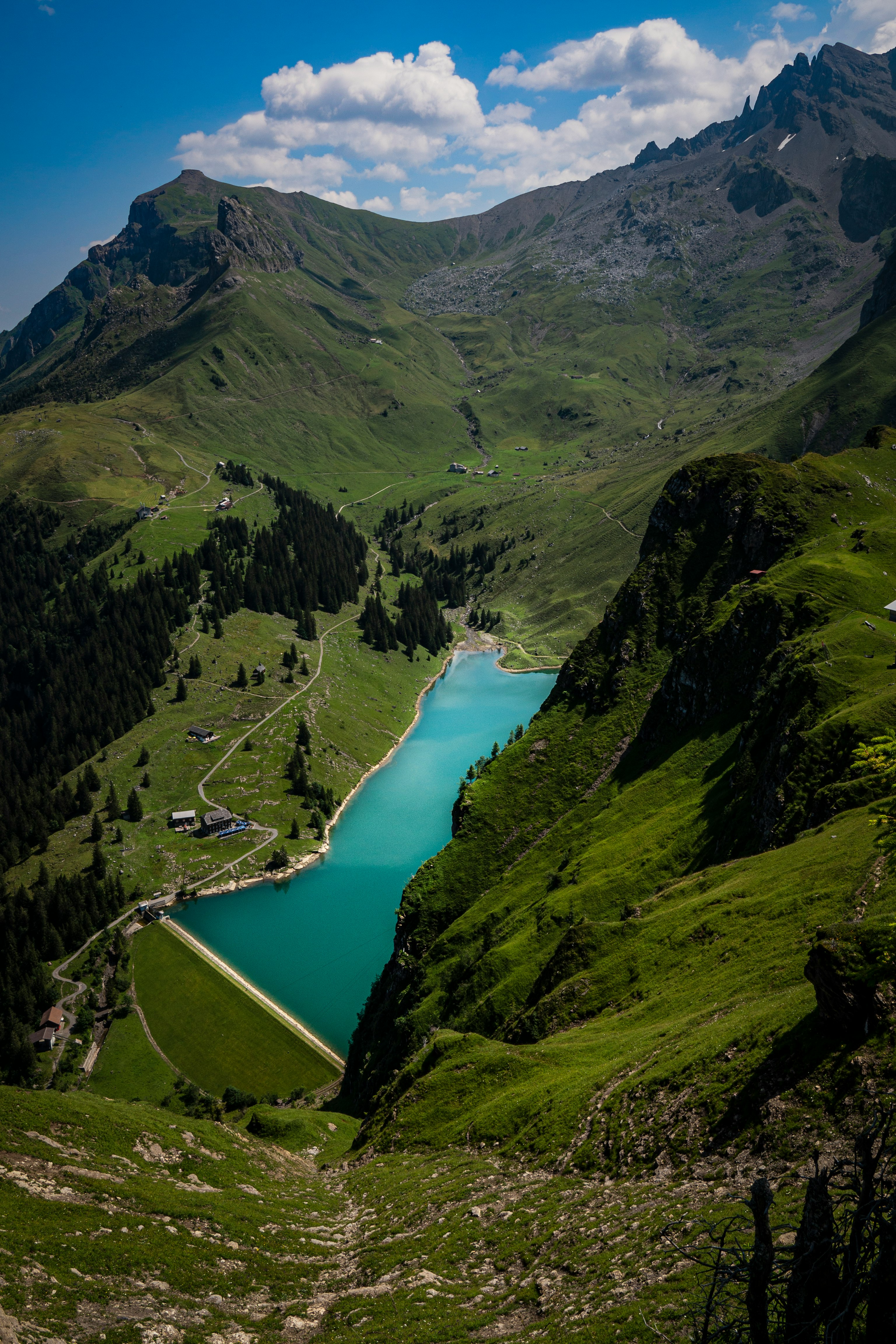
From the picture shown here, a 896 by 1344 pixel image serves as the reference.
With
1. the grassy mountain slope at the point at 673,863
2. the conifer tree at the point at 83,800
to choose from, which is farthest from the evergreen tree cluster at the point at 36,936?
the grassy mountain slope at the point at 673,863

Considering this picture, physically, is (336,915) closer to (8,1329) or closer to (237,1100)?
(237,1100)

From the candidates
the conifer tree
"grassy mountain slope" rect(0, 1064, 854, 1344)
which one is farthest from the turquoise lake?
"grassy mountain slope" rect(0, 1064, 854, 1344)

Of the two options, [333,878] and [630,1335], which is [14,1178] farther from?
[333,878]

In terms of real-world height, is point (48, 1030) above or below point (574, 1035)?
below

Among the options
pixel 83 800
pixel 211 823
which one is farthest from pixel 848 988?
pixel 83 800

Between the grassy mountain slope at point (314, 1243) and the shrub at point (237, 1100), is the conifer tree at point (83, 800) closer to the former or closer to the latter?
the shrub at point (237, 1100)

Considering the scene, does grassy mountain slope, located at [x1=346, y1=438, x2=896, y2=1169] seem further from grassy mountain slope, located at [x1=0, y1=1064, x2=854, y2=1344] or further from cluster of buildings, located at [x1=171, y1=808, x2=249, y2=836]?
cluster of buildings, located at [x1=171, y1=808, x2=249, y2=836]

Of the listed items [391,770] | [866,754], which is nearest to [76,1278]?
[866,754]
